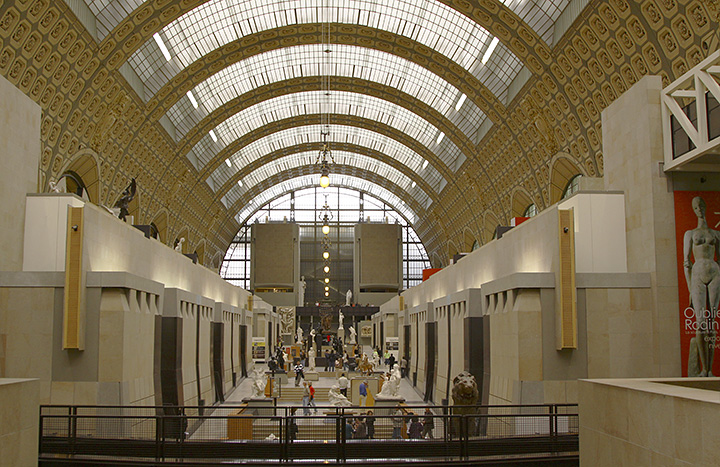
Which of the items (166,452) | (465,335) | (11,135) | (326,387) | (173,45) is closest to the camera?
(166,452)

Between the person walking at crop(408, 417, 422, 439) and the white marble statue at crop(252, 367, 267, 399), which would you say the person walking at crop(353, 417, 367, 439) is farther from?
the white marble statue at crop(252, 367, 267, 399)

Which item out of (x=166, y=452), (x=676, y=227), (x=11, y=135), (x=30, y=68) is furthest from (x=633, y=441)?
(x=30, y=68)

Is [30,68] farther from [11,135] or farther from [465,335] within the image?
[465,335]

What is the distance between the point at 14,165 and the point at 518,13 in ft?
75.3

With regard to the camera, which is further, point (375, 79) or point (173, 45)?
point (375, 79)

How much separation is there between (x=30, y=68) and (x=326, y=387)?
66.3ft

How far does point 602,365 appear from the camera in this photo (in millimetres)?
16188

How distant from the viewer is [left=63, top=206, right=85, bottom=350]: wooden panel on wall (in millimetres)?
15742

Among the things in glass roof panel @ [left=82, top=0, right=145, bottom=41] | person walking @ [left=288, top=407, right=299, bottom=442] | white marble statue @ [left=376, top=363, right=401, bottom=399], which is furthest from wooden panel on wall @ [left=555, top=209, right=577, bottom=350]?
glass roof panel @ [left=82, top=0, right=145, bottom=41]

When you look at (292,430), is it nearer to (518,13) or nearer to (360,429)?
(360,429)

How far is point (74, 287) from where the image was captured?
52.0 ft

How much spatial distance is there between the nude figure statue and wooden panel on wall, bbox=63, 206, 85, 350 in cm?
1439

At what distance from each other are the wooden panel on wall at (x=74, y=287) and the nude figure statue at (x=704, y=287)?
14.4 meters

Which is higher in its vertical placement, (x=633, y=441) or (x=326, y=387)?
(x=633, y=441)
